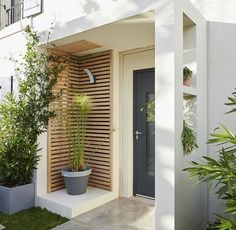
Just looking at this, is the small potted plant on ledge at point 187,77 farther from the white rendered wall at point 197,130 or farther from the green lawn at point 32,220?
the green lawn at point 32,220

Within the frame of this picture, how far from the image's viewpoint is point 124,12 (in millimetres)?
3658

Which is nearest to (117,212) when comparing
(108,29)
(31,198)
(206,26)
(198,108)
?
(31,198)

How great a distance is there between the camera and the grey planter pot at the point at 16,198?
4641mm

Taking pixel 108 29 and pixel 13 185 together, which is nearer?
pixel 108 29

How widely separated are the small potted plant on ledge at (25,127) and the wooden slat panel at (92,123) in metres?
0.46

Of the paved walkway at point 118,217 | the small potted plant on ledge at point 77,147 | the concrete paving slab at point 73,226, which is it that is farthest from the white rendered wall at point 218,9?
the concrete paving slab at point 73,226

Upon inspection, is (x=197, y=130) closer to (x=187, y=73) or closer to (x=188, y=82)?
(x=188, y=82)

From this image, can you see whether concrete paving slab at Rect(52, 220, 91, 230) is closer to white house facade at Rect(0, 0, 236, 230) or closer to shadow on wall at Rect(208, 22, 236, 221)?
white house facade at Rect(0, 0, 236, 230)

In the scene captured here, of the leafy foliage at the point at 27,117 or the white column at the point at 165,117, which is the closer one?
the white column at the point at 165,117

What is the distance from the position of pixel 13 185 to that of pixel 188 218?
3287 millimetres

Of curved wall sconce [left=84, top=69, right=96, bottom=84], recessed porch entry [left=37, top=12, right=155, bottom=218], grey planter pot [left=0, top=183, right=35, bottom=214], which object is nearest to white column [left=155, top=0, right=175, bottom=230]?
recessed porch entry [left=37, top=12, right=155, bottom=218]

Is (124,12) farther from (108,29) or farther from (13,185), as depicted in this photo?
(13,185)

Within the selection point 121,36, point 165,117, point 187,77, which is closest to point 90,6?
point 121,36

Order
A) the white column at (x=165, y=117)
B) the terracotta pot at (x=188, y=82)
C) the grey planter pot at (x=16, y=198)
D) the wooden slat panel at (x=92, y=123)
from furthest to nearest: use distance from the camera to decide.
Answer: the wooden slat panel at (x=92, y=123) < the grey planter pot at (x=16, y=198) < the terracotta pot at (x=188, y=82) < the white column at (x=165, y=117)
